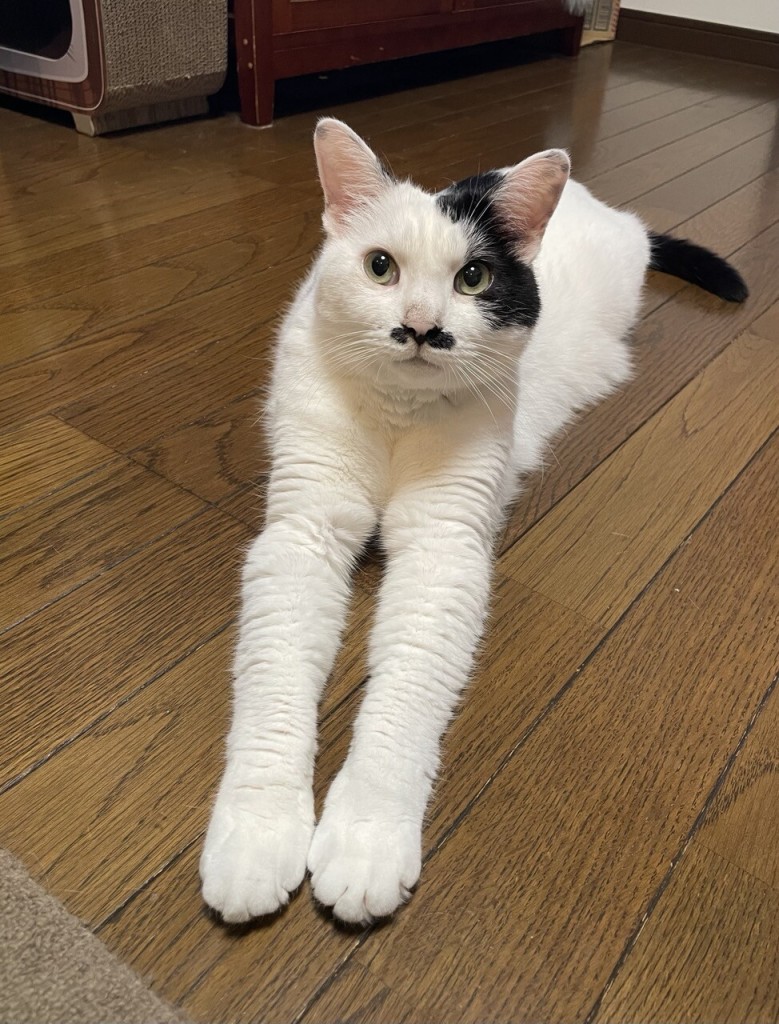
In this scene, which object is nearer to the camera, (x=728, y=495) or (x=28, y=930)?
(x=28, y=930)

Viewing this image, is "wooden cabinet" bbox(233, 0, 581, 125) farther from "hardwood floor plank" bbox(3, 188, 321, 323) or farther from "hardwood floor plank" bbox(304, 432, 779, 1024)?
"hardwood floor plank" bbox(304, 432, 779, 1024)

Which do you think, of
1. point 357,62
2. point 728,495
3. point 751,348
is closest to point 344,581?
point 728,495

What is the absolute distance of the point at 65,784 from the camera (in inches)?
35.7

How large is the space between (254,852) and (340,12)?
323cm

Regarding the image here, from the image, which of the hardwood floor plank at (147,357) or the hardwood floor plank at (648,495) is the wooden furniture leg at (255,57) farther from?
the hardwood floor plank at (648,495)

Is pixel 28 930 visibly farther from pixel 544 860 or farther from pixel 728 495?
pixel 728 495

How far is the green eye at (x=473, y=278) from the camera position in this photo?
1094 millimetres

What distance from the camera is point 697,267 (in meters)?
2.12

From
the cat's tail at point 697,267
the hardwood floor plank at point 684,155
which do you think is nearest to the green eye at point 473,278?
the cat's tail at point 697,267

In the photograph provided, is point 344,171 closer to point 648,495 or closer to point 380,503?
point 380,503

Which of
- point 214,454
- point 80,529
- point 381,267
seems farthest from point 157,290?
point 381,267

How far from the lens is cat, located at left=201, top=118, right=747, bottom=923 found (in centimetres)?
84

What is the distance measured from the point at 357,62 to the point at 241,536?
109 inches

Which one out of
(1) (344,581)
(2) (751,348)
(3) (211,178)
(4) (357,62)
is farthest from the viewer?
(4) (357,62)
